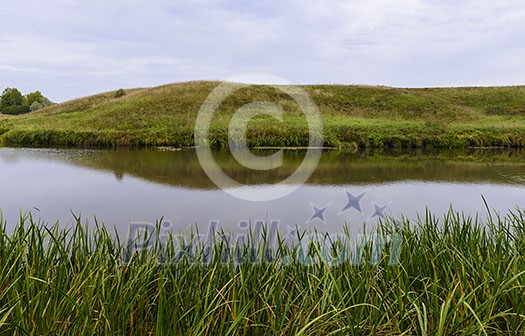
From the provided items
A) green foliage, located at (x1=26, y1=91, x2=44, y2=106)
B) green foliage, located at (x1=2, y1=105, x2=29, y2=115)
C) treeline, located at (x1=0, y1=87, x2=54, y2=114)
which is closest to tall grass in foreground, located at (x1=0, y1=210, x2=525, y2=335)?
treeline, located at (x1=0, y1=87, x2=54, y2=114)

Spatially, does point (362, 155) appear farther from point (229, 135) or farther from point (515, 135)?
point (515, 135)

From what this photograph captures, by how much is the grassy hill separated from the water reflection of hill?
305cm

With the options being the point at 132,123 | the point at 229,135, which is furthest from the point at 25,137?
the point at 229,135

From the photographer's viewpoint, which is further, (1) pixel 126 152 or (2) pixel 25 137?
(2) pixel 25 137

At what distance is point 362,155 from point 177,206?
11.6 metres

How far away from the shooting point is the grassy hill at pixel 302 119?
2077 centimetres

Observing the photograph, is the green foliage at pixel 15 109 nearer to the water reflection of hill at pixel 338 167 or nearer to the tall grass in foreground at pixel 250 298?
the water reflection of hill at pixel 338 167

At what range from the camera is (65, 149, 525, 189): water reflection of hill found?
11461 mm

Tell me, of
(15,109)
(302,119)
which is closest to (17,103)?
(15,109)

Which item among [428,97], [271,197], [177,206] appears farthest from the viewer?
[428,97]

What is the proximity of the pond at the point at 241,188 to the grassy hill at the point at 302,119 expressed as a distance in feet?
13.7

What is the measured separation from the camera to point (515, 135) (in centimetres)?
2225

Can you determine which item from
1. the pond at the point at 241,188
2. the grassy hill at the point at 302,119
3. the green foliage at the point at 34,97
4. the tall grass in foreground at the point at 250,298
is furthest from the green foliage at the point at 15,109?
the tall grass in foreground at the point at 250,298

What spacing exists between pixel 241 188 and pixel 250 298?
305 inches
